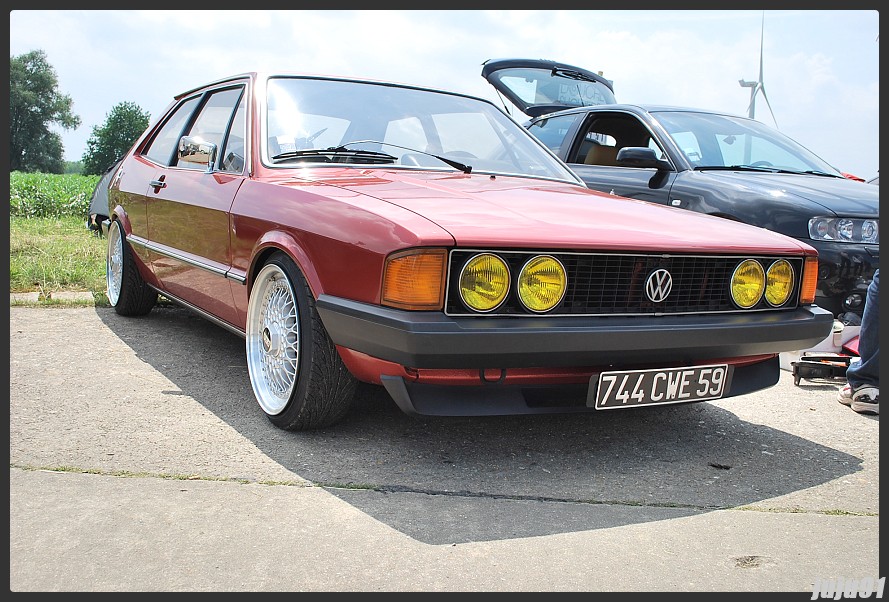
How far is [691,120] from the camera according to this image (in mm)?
6266

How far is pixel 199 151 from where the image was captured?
429cm

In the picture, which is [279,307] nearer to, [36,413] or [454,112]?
[36,413]

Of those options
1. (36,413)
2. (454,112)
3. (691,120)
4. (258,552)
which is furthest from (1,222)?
(691,120)

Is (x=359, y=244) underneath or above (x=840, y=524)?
above

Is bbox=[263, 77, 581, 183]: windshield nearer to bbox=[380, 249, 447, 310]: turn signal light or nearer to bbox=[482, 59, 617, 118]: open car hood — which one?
bbox=[380, 249, 447, 310]: turn signal light

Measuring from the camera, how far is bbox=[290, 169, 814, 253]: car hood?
111 inches

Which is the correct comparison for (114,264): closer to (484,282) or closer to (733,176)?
(484,282)

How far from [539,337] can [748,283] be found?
1.01 m

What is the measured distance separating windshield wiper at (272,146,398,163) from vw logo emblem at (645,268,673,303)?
4.80 ft

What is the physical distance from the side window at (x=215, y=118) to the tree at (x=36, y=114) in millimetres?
81320


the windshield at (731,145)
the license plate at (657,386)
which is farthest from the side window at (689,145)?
the license plate at (657,386)

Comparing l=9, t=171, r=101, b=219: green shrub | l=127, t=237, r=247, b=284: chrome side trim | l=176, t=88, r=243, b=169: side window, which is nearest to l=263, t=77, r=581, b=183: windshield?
l=176, t=88, r=243, b=169: side window

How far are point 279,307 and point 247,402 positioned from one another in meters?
0.63

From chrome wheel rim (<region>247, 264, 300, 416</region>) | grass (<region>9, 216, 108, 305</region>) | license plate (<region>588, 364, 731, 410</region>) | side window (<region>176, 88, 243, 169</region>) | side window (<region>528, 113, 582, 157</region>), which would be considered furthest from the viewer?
grass (<region>9, 216, 108, 305</region>)
